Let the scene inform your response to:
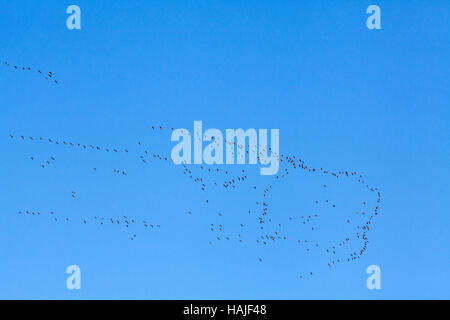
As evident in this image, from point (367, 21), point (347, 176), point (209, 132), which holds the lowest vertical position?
point (347, 176)
